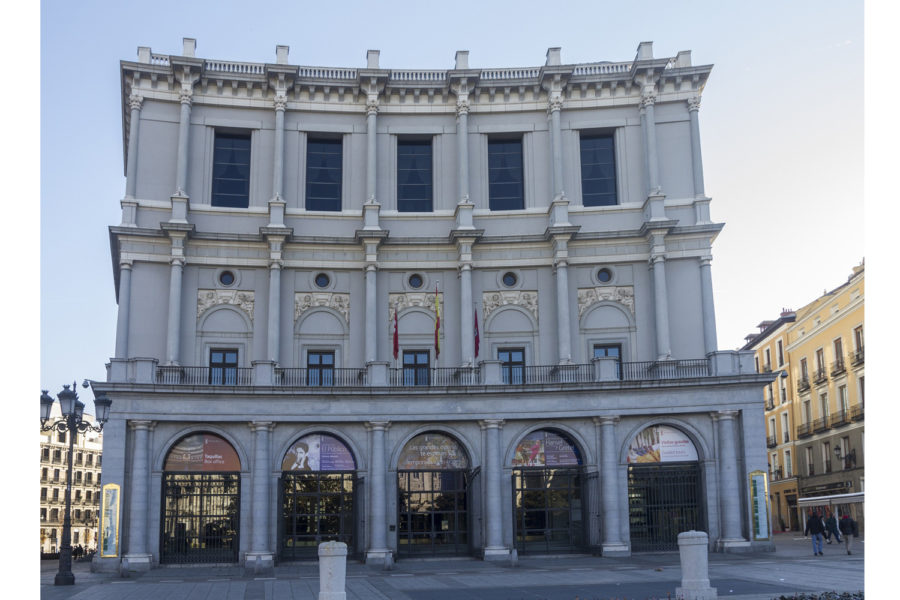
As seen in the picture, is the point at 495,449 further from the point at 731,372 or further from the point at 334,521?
the point at 731,372

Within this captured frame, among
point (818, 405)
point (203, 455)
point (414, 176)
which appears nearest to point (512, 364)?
point (414, 176)

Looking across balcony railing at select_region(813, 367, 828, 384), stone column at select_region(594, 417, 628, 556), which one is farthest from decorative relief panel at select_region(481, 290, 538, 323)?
balcony railing at select_region(813, 367, 828, 384)

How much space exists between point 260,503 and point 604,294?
53.9 feet

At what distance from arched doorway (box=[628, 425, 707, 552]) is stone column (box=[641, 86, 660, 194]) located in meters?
11.1

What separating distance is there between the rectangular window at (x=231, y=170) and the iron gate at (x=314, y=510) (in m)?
12.5

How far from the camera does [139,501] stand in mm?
33031

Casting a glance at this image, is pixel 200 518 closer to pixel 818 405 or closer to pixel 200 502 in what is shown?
pixel 200 502

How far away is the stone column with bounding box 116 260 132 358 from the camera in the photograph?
3738 centimetres

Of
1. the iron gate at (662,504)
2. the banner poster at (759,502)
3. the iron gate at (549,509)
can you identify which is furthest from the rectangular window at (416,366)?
the banner poster at (759,502)

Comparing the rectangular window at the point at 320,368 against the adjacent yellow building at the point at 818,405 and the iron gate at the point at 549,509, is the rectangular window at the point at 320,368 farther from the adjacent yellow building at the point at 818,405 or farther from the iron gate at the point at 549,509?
the adjacent yellow building at the point at 818,405

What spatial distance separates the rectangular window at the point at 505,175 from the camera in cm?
4159

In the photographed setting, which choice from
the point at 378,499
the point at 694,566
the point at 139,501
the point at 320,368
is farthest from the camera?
the point at 320,368

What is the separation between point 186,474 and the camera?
112ft

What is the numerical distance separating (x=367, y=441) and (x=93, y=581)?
1042 cm
